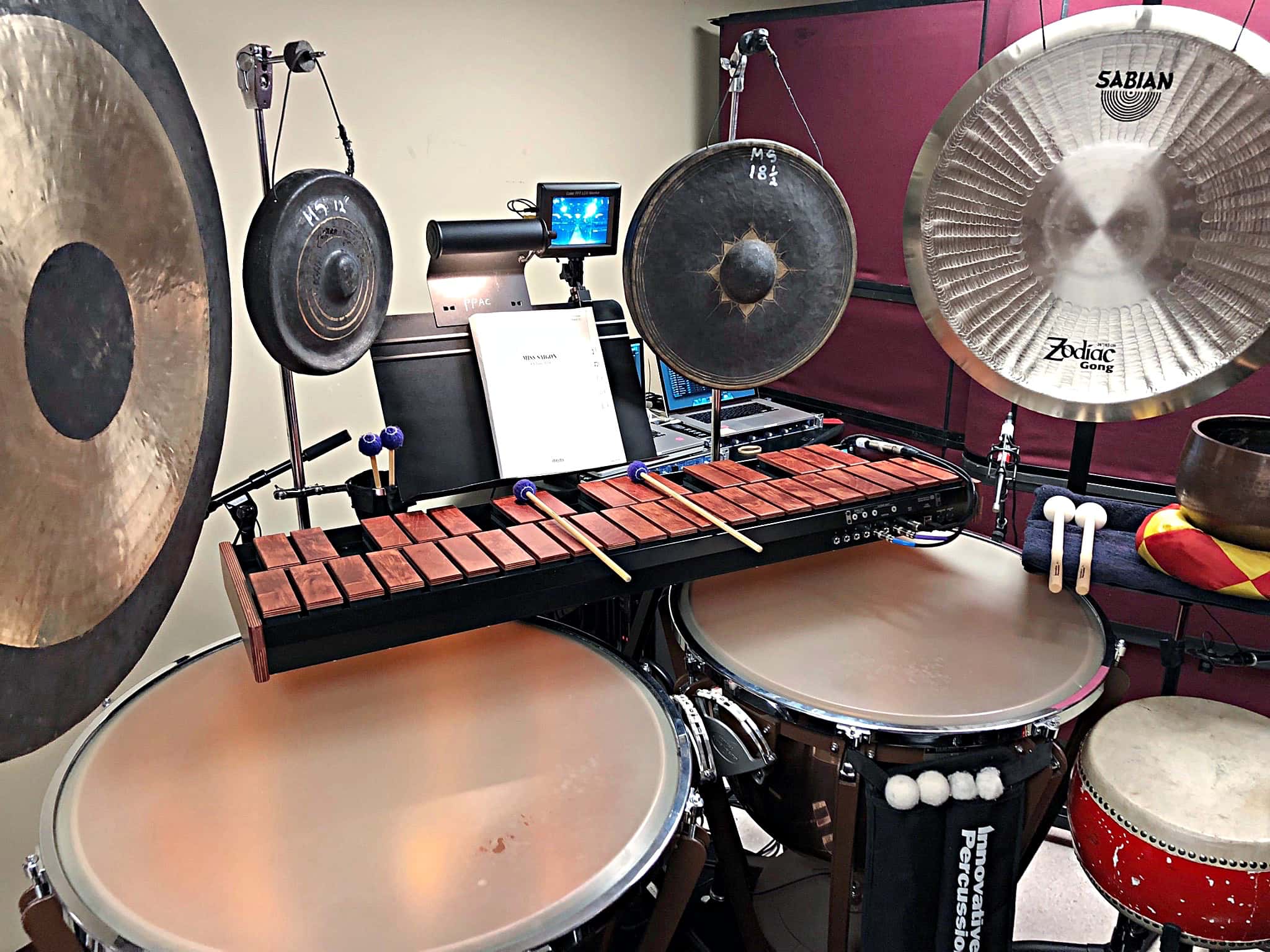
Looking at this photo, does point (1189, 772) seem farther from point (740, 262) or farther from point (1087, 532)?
point (740, 262)

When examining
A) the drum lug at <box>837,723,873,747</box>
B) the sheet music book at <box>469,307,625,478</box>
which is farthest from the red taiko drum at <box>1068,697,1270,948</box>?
the sheet music book at <box>469,307,625,478</box>

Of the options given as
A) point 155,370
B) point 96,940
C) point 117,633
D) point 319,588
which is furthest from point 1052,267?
point 96,940

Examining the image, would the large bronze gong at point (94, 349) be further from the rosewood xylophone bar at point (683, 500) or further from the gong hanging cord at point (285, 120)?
the rosewood xylophone bar at point (683, 500)

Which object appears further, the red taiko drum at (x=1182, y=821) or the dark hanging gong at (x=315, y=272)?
the dark hanging gong at (x=315, y=272)

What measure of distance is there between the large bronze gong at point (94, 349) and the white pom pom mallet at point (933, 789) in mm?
1060

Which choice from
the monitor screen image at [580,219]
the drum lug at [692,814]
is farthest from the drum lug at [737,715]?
the monitor screen image at [580,219]

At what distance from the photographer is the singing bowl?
1493 millimetres

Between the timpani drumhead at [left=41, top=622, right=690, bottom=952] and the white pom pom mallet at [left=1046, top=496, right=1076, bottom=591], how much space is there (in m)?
0.81

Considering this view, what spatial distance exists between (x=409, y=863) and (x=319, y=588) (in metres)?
0.43

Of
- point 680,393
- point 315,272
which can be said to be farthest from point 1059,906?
point 315,272

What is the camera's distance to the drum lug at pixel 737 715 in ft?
4.49

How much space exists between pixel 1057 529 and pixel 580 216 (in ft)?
4.05

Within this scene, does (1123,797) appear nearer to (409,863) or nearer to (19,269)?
(409,863)

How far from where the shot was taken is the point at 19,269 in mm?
970
